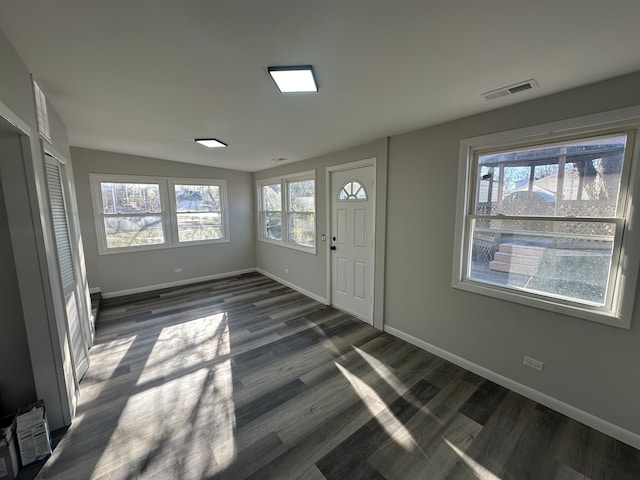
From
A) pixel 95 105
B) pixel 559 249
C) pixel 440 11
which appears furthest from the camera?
pixel 95 105

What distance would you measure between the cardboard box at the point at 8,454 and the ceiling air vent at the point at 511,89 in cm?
387

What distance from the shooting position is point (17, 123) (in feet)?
5.03

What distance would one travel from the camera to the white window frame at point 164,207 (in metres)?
4.30

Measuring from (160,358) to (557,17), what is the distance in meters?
3.96

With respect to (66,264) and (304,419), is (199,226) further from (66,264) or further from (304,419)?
(304,419)

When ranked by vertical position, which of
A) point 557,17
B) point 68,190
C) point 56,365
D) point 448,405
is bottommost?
point 448,405

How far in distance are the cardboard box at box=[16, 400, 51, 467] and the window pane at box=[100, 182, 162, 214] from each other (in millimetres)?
3587

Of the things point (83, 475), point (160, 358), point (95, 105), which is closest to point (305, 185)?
point (95, 105)

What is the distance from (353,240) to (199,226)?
342 centimetres

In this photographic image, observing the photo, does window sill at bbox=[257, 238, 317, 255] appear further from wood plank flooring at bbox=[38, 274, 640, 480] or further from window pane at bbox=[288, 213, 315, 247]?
wood plank flooring at bbox=[38, 274, 640, 480]

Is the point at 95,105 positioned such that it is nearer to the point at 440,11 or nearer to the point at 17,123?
the point at 17,123

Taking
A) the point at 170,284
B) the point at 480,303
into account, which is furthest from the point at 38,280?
the point at 170,284

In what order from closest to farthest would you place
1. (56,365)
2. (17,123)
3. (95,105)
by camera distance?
(17,123) → (56,365) → (95,105)

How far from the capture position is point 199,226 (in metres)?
5.38
